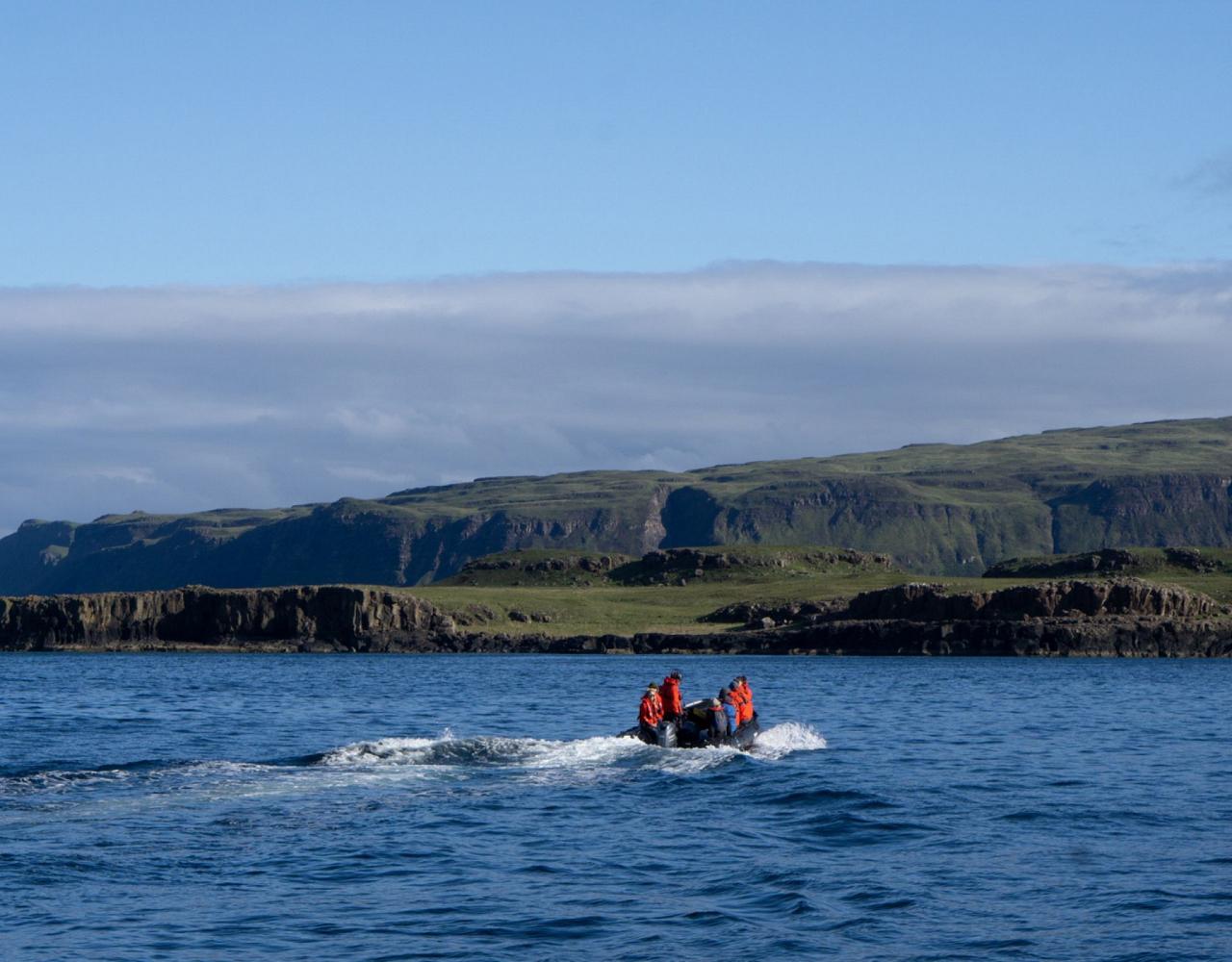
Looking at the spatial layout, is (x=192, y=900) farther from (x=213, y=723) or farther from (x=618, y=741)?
(x=213, y=723)

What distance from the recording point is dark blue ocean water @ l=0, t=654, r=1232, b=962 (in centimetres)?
3033

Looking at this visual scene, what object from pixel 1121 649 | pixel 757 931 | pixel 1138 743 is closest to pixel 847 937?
pixel 757 931

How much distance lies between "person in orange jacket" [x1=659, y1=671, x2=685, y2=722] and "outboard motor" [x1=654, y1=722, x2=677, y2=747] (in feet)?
1.33

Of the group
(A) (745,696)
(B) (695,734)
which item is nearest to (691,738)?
(B) (695,734)

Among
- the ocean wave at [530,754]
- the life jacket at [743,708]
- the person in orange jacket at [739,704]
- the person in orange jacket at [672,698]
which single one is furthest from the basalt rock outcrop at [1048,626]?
the person in orange jacket at [672,698]

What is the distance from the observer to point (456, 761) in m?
55.2

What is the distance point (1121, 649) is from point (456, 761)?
13873 cm

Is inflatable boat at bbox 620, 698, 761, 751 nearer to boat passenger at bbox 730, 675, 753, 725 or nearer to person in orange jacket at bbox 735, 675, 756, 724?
boat passenger at bbox 730, 675, 753, 725

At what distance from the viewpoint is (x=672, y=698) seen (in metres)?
60.2

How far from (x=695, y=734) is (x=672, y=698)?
1.54 meters

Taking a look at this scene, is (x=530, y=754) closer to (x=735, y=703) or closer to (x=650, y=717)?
(x=650, y=717)

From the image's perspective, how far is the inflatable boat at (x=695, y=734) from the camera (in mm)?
59375

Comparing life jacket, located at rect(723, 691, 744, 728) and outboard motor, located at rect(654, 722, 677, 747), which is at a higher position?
life jacket, located at rect(723, 691, 744, 728)

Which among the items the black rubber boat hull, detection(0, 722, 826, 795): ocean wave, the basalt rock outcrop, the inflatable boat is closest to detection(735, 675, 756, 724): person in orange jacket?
the inflatable boat
